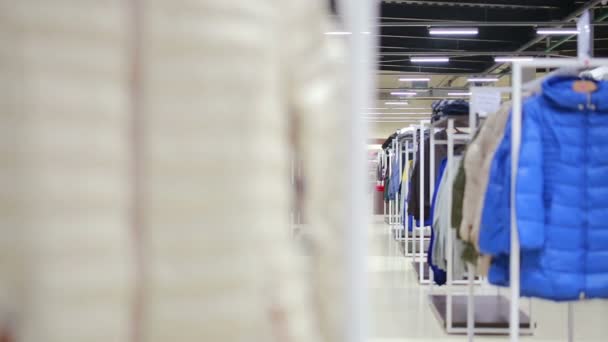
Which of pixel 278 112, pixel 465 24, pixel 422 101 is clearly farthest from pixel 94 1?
pixel 422 101

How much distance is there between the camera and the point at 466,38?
1508cm

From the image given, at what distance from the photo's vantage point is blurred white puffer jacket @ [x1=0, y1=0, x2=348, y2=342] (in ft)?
2.64

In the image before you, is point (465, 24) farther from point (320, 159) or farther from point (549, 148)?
point (320, 159)

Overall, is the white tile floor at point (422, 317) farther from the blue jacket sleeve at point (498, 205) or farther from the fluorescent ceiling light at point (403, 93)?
the fluorescent ceiling light at point (403, 93)

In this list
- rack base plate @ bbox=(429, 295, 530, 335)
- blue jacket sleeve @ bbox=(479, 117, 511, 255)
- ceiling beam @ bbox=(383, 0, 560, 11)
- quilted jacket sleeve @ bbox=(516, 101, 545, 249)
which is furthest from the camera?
ceiling beam @ bbox=(383, 0, 560, 11)

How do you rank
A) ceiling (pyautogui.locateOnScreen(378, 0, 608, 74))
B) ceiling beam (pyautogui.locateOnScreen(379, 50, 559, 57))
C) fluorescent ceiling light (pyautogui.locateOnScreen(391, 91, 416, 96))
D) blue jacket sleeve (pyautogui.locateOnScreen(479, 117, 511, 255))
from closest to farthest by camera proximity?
1. blue jacket sleeve (pyautogui.locateOnScreen(479, 117, 511, 255))
2. ceiling (pyautogui.locateOnScreen(378, 0, 608, 74))
3. ceiling beam (pyautogui.locateOnScreen(379, 50, 559, 57))
4. fluorescent ceiling light (pyautogui.locateOnScreen(391, 91, 416, 96))

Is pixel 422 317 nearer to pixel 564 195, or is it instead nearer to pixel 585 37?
pixel 564 195

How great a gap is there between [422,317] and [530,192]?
10.2 ft

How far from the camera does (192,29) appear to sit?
2.79 feet

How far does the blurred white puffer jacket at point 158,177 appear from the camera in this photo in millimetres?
806

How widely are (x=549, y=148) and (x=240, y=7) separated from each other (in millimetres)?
2369

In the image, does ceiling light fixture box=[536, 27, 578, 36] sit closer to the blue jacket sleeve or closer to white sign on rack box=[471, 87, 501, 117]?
white sign on rack box=[471, 87, 501, 117]

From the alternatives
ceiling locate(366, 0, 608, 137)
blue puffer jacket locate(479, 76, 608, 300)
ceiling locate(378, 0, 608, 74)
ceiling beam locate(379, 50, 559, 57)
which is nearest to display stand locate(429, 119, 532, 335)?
blue puffer jacket locate(479, 76, 608, 300)

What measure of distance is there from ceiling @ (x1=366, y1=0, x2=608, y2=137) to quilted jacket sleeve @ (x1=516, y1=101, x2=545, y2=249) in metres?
9.33
